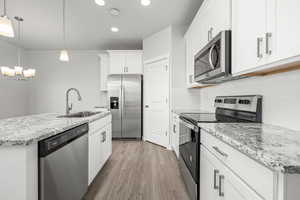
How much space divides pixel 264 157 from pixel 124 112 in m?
4.03

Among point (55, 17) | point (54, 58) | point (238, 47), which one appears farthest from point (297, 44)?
point (54, 58)

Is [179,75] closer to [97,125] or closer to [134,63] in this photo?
[134,63]

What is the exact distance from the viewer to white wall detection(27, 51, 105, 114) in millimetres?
5543

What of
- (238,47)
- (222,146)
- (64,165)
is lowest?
(64,165)

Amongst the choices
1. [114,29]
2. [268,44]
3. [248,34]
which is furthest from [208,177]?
[114,29]

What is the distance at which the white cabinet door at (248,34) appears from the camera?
1077 mm

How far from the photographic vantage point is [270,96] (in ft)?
4.46

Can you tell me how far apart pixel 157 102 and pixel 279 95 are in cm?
284

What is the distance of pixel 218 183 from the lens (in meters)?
1.07

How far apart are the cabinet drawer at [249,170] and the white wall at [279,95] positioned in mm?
562

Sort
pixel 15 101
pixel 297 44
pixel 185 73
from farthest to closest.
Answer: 1. pixel 15 101
2. pixel 185 73
3. pixel 297 44

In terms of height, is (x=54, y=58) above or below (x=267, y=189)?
above

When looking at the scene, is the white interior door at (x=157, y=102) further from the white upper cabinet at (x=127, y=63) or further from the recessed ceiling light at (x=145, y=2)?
the recessed ceiling light at (x=145, y=2)

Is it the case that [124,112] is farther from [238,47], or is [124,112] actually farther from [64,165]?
[238,47]
